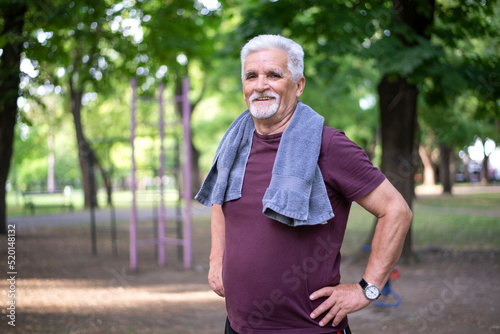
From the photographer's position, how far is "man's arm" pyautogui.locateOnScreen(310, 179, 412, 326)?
2.03 metres

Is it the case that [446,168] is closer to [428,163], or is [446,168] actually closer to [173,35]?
[428,163]

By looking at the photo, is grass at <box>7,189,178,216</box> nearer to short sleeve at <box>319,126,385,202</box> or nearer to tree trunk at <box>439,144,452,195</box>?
short sleeve at <box>319,126,385,202</box>

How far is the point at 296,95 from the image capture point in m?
2.29

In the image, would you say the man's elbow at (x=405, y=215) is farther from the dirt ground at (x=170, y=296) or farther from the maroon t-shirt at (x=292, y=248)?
the dirt ground at (x=170, y=296)

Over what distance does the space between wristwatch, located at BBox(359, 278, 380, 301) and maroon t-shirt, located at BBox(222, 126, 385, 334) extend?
0.11 metres

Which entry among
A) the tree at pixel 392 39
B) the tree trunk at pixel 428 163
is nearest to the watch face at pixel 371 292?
the tree at pixel 392 39

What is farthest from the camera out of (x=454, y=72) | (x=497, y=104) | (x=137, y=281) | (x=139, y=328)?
(x=497, y=104)

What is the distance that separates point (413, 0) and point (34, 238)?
10.2 metres

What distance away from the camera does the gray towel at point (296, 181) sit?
1.94m

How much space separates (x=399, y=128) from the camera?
9062 millimetres

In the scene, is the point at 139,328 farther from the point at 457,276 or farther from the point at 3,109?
the point at 3,109

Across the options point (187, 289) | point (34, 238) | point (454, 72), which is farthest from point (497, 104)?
point (34, 238)

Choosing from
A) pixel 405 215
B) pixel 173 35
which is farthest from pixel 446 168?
pixel 405 215

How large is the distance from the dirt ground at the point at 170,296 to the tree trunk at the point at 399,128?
1.35 m
